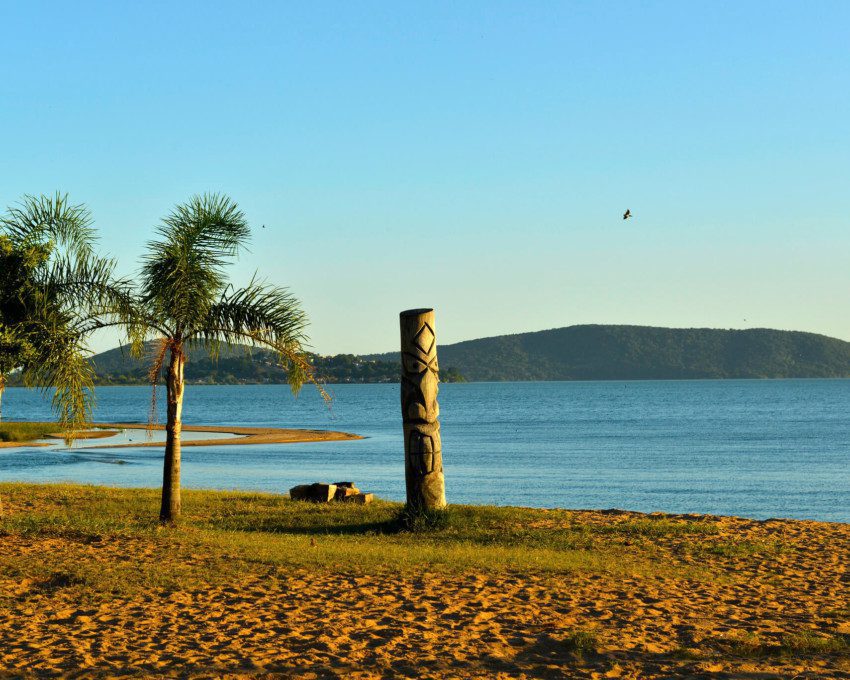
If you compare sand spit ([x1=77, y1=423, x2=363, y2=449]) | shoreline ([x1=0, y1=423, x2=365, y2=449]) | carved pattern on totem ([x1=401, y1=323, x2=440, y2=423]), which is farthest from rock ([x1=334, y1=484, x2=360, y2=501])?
sand spit ([x1=77, y1=423, x2=363, y2=449])

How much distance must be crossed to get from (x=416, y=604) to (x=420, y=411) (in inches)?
298

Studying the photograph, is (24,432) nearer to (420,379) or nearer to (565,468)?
(565,468)

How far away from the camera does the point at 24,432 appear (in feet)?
209

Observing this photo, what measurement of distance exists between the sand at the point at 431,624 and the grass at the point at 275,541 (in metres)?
0.47

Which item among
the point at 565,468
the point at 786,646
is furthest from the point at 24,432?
the point at 786,646

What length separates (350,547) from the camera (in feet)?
51.8

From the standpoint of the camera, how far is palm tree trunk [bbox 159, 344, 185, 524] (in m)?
18.0

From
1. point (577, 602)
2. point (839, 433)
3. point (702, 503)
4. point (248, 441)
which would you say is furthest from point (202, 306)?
point (839, 433)

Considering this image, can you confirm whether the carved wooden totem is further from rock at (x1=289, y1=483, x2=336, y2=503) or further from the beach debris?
rock at (x1=289, y1=483, x2=336, y2=503)

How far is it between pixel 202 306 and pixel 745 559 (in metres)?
9.99

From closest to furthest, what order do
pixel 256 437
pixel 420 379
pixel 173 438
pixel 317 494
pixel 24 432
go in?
pixel 173 438, pixel 420 379, pixel 317 494, pixel 24 432, pixel 256 437

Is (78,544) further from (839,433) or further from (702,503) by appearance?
(839,433)

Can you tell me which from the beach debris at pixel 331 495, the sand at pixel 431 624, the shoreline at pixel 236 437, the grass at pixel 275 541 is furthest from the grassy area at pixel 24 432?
the sand at pixel 431 624

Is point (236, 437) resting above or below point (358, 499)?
below
